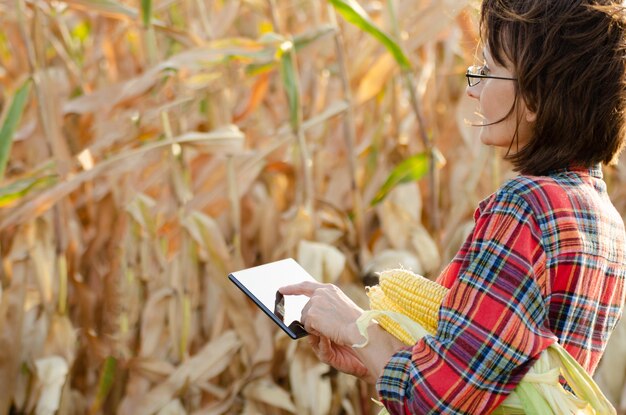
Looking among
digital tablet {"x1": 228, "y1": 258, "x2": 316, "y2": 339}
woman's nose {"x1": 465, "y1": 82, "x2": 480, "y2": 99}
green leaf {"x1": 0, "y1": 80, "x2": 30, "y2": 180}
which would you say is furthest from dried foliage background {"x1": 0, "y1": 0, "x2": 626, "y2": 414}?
woman's nose {"x1": 465, "y1": 82, "x2": 480, "y2": 99}

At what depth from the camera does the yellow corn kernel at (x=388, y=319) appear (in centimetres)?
95

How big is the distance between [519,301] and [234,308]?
46.3 inches

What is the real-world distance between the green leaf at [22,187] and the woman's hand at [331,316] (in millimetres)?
958

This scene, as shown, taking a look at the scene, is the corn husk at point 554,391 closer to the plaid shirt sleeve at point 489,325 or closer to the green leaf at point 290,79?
the plaid shirt sleeve at point 489,325

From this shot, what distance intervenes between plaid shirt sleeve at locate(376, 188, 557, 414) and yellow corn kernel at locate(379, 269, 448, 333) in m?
0.07

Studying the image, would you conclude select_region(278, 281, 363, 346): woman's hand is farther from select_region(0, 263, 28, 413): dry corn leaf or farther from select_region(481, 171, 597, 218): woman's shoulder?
select_region(0, 263, 28, 413): dry corn leaf

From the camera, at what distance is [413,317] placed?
972mm

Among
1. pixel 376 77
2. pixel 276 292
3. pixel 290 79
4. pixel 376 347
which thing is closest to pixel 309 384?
pixel 290 79

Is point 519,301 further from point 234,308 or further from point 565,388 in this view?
point 234,308

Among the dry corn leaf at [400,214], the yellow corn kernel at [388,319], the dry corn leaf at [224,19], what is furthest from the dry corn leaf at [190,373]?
the yellow corn kernel at [388,319]

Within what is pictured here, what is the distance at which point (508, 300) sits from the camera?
85 cm

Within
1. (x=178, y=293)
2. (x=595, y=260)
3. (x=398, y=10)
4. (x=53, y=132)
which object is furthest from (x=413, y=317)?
(x=398, y=10)

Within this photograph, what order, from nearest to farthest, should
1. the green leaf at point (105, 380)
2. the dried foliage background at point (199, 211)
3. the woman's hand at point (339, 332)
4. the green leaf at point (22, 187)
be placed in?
the woman's hand at point (339, 332), the green leaf at point (22, 187), the dried foliage background at point (199, 211), the green leaf at point (105, 380)

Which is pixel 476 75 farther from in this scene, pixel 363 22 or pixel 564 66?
pixel 363 22
